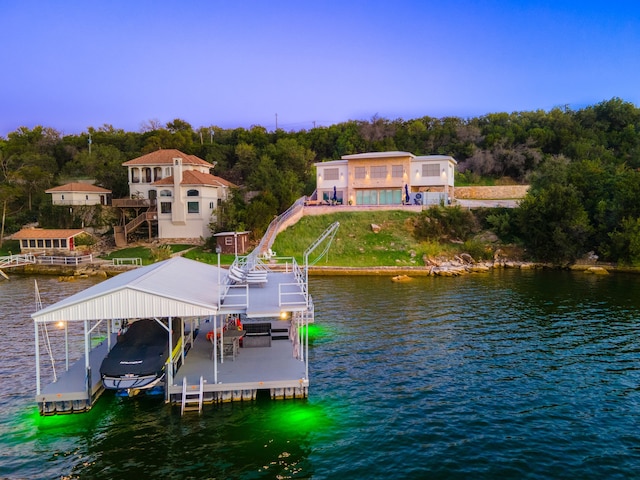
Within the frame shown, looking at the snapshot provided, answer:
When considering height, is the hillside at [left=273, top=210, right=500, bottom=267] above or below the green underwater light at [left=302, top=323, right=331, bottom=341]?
above

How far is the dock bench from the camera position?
866 inches

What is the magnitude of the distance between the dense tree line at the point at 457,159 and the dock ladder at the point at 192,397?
41.3 meters

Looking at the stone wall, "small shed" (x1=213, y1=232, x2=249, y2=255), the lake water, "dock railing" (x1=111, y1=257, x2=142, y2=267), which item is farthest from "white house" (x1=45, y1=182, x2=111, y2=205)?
the stone wall

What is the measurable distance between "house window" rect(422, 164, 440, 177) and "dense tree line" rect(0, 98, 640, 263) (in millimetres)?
11132

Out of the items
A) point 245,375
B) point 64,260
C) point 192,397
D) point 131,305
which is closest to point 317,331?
point 245,375

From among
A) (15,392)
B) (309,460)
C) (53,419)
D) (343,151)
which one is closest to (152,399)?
(53,419)

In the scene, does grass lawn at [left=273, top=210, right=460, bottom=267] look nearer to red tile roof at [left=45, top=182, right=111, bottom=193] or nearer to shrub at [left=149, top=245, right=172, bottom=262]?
shrub at [left=149, top=245, right=172, bottom=262]

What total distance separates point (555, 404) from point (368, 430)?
308 inches

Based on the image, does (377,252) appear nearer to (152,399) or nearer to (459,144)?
(152,399)

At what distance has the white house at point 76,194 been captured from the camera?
224ft

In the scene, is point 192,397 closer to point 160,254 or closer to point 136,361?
point 136,361

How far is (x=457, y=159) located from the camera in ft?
297

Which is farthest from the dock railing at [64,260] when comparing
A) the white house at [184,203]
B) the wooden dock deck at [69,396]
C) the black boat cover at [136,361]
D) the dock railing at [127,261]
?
the wooden dock deck at [69,396]

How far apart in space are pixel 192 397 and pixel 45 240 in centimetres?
5383
